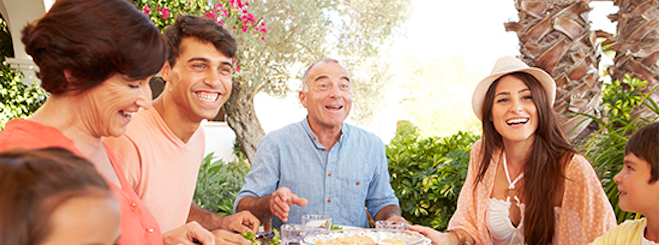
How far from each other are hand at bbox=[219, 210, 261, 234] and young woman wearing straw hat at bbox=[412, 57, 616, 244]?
2.72 ft

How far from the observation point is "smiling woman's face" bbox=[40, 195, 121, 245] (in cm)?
51

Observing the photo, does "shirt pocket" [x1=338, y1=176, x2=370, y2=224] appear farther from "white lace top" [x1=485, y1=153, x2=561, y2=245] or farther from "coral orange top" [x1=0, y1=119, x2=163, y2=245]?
"coral orange top" [x1=0, y1=119, x2=163, y2=245]

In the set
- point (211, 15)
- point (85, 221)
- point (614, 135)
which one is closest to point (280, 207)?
point (85, 221)

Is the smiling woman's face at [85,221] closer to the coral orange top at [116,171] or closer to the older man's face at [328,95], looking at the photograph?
the coral orange top at [116,171]

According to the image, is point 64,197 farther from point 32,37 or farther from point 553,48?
point 553,48

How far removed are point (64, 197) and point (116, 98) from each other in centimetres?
73

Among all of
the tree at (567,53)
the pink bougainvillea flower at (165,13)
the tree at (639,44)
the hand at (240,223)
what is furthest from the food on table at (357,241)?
the pink bougainvillea flower at (165,13)

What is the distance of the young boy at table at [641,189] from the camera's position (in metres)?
1.68

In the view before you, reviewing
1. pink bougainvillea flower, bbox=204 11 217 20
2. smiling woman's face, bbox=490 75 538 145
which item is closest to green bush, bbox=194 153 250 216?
pink bougainvillea flower, bbox=204 11 217 20

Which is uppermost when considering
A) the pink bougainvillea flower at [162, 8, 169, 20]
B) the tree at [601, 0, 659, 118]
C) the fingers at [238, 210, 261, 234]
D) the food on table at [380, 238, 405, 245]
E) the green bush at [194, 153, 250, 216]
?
the pink bougainvillea flower at [162, 8, 169, 20]

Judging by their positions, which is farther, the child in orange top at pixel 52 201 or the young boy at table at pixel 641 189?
the young boy at table at pixel 641 189

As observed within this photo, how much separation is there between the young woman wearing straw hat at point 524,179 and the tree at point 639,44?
176cm

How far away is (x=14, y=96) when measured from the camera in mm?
6387

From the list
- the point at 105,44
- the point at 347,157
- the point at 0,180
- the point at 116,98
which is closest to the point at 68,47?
the point at 105,44
